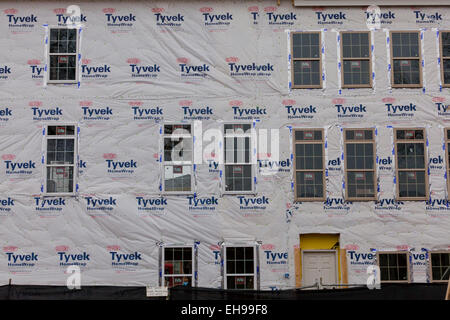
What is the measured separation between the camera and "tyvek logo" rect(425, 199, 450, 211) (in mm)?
21047

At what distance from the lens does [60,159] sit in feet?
70.1

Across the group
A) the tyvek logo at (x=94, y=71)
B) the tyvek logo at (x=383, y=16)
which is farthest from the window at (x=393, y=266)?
the tyvek logo at (x=94, y=71)

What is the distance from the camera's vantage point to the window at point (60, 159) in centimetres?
2128

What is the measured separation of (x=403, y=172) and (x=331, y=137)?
234cm

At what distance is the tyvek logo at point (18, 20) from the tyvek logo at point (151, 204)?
6303 millimetres

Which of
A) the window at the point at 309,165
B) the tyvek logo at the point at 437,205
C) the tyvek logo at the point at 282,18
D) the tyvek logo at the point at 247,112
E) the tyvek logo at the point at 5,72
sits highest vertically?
the tyvek logo at the point at 282,18

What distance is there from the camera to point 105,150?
2133cm

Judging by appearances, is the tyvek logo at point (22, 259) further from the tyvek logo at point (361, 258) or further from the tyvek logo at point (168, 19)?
the tyvek logo at point (361, 258)

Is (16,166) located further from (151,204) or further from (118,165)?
(151,204)

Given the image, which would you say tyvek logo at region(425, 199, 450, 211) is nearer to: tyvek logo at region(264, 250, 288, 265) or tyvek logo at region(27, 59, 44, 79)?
tyvek logo at region(264, 250, 288, 265)

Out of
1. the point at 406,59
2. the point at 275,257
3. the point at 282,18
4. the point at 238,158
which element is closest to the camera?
the point at 275,257

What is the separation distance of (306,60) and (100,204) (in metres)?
7.46

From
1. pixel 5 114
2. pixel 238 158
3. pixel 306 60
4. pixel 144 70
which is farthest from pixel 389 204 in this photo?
pixel 5 114

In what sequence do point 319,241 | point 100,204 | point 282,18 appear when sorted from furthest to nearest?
point 282,18, point 319,241, point 100,204
